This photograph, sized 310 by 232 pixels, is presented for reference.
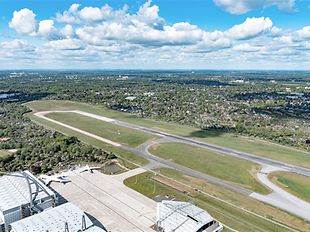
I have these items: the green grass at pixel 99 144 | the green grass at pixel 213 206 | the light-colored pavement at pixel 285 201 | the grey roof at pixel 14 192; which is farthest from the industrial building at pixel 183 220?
the green grass at pixel 99 144

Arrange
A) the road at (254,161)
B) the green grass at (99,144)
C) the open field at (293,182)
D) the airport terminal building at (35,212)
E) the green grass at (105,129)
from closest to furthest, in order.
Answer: the airport terminal building at (35,212) < the road at (254,161) < the open field at (293,182) < the green grass at (99,144) < the green grass at (105,129)

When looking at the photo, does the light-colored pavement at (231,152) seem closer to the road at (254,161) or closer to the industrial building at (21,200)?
the road at (254,161)

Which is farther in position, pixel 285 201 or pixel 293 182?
pixel 293 182

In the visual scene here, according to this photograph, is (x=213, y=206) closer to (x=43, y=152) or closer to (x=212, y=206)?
(x=212, y=206)

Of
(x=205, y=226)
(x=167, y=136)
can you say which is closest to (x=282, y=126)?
(x=167, y=136)

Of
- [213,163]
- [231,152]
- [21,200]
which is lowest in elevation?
[213,163]

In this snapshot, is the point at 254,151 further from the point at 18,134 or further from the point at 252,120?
the point at 18,134

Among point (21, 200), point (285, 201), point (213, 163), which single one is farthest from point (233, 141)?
point (21, 200)
